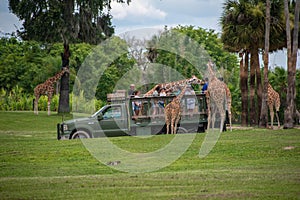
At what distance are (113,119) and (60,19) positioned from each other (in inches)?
648

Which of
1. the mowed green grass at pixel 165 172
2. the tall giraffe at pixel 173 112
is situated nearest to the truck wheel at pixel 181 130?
the tall giraffe at pixel 173 112

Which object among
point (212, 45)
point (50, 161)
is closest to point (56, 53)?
point (212, 45)

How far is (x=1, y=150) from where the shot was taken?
21.0m

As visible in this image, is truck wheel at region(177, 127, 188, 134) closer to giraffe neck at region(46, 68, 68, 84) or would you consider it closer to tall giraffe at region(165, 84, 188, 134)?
tall giraffe at region(165, 84, 188, 134)

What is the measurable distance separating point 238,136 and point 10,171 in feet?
31.1

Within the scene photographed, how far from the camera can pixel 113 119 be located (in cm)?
2347

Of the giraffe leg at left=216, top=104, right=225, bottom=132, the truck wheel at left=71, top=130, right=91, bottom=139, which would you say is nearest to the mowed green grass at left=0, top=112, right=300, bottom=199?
the giraffe leg at left=216, top=104, right=225, bottom=132

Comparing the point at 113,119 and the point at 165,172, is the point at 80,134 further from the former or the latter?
the point at 165,172

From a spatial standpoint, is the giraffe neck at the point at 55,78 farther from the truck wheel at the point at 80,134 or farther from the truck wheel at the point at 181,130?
the truck wheel at the point at 181,130

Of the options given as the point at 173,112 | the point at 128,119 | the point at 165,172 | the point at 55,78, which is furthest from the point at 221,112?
the point at 55,78

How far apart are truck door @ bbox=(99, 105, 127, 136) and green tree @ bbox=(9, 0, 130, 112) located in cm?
1604

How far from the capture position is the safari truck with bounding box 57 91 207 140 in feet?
76.6

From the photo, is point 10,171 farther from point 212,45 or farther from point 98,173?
point 212,45

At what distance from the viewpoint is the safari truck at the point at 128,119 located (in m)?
23.3
